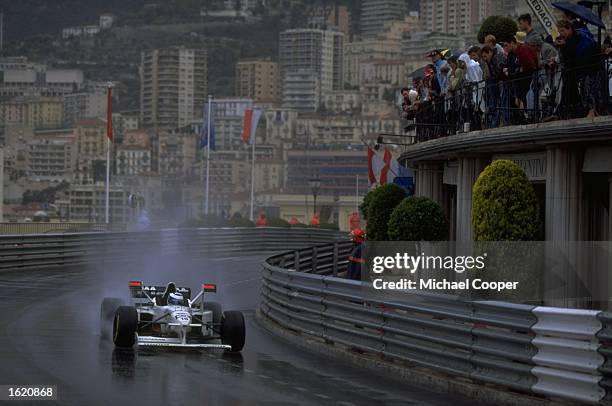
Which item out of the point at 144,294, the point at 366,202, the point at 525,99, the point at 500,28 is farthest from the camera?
the point at 366,202

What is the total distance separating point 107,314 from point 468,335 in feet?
21.3

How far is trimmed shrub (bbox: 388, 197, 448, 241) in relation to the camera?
27.7 meters

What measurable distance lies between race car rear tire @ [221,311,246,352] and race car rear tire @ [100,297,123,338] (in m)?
1.92

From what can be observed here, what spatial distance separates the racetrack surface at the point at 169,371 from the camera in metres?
16.1

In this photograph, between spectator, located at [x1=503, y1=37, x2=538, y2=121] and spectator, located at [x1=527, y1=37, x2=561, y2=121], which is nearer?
spectator, located at [x1=527, y1=37, x2=561, y2=121]

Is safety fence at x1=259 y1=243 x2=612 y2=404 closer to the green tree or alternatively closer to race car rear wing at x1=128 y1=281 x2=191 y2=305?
race car rear wing at x1=128 y1=281 x2=191 y2=305

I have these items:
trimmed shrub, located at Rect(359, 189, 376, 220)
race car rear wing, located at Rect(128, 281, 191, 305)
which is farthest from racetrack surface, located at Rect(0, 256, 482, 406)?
trimmed shrub, located at Rect(359, 189, 376, 220)

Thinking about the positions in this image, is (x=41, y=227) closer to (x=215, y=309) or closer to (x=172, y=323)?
(x=215, y=309)

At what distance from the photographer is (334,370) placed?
19.2 metres

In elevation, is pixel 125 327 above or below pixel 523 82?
below

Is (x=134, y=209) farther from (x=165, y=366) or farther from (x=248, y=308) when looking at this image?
(x=165, y=366)

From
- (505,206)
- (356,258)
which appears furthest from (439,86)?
(505,206)

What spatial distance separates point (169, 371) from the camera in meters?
18.2

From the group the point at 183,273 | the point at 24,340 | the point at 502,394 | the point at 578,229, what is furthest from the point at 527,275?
the point at 183,273
